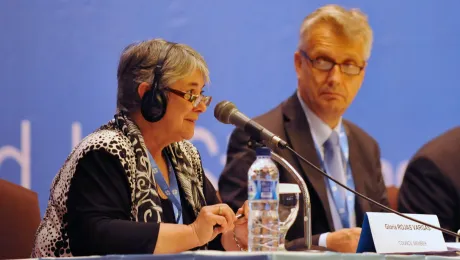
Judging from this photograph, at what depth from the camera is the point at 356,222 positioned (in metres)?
3.36

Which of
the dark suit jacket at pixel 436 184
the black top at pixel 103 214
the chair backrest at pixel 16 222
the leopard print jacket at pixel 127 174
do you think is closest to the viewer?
the black top at pixel 103 214

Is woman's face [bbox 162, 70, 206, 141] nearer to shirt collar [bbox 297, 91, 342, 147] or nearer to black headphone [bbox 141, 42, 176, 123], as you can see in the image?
black headphone [bbox 141, 42, 176, 123]

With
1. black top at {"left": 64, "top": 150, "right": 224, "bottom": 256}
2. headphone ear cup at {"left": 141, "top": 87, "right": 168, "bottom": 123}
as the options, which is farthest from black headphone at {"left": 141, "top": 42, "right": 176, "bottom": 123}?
black top at {"left": 64, "top": 150, "right": 224, "bottom": 256}

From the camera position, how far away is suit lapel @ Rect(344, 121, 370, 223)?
3.37 m

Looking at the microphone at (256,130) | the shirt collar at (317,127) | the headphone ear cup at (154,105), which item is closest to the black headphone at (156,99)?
the headphone ear cup at (154,105)

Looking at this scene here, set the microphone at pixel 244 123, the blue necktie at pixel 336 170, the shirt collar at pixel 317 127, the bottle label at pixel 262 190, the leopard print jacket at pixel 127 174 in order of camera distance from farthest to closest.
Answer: the shirt collar at pixel 317 127
the blue necktie at pixel 336 170
the leopard print jacket at pixel 127 174
the microphone at pixel 244 123
the bottle label at pixel 262 190

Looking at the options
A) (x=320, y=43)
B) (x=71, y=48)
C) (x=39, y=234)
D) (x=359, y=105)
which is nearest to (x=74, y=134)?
(x=71, y=48)

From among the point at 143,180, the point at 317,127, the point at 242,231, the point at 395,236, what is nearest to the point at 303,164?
the point at 317,127

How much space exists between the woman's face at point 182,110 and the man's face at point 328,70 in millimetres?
929

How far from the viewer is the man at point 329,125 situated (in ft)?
10.8

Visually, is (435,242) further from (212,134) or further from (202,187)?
(212,134)

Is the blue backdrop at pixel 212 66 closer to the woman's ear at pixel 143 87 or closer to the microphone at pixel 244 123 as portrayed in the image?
the woman's ear at pixel 143 87

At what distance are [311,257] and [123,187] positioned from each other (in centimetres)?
97

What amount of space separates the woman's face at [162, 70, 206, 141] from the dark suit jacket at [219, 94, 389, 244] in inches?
21.2
